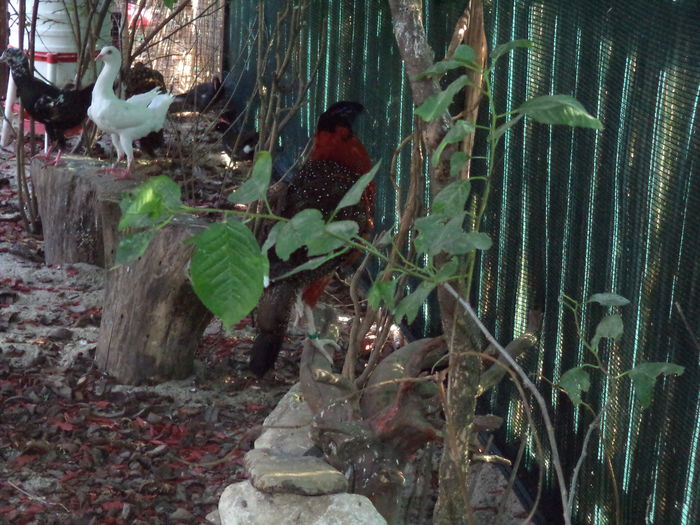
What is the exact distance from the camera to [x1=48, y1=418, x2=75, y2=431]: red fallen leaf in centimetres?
391

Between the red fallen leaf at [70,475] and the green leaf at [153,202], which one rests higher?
the green leaf at [153,202]

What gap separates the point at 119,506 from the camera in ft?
11.1

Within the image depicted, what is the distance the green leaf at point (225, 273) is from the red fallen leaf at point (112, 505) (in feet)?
6.82

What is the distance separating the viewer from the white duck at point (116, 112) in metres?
5.51

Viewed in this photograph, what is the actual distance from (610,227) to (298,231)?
1280mm

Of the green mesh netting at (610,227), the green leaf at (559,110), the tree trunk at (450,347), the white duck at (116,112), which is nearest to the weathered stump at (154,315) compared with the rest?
the white duck at (116,112)

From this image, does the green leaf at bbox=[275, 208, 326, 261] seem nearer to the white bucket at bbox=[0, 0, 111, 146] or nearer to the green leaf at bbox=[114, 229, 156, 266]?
the green leaf at bbox=[114, 229, 156, 266]

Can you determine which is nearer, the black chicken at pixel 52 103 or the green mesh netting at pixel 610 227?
the green mesh netting at pixel 610 227

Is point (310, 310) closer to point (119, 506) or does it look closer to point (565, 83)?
point (119, 506)

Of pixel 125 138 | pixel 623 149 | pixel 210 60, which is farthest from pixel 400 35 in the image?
pixel 210 60

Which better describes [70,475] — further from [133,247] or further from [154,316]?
[133,247]

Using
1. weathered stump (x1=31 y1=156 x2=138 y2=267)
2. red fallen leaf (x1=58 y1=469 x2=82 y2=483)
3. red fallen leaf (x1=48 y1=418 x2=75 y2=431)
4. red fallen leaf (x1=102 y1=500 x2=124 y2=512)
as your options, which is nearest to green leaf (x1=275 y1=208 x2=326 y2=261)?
red fallen leaf (x1=102 y1=500 x2=124 y2=512)

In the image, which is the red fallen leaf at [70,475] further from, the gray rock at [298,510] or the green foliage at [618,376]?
the green foliage at [618,376]

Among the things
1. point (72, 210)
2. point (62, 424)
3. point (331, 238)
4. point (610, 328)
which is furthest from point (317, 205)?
point (331, 238)
